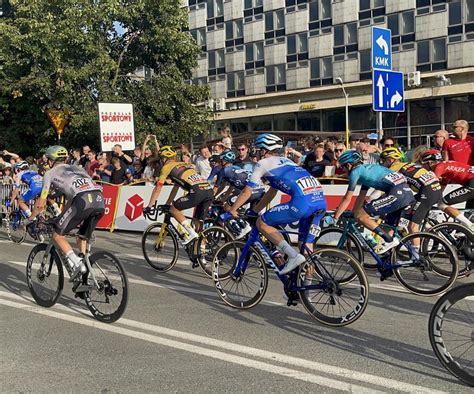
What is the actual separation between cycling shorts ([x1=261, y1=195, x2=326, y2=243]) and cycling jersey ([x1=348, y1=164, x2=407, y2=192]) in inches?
51.3

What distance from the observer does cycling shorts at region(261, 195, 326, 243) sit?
19.9ft

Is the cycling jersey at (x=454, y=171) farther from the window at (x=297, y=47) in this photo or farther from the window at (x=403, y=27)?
the window at (x=297, y=47)

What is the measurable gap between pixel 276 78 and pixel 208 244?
138 feet

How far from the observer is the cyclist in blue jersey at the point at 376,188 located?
23.9ft

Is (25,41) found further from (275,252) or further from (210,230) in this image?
(275,252)

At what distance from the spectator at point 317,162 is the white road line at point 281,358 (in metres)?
6.54

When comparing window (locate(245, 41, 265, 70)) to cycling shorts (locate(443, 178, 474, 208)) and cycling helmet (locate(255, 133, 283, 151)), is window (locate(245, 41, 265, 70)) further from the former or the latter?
cycling helmet (locate(255, 133, 283, 151))

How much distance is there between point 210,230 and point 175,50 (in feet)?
73.4

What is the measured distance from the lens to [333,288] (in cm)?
582

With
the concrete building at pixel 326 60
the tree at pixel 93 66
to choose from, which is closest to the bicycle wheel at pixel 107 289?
the tree at pixel 93 66

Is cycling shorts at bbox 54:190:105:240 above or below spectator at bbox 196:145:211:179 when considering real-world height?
below

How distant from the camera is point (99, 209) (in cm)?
672

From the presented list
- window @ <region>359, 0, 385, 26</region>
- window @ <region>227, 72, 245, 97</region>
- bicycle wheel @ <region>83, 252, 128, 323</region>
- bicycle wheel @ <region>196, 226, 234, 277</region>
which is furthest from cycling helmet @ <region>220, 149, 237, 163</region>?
window @ <region>227, 72, 245, 97</region>

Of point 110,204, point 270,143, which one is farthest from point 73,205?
point 110,204
